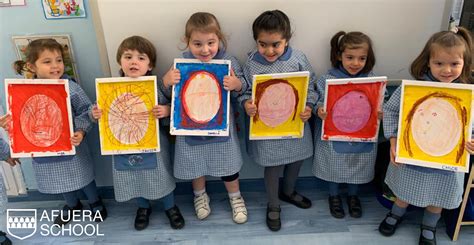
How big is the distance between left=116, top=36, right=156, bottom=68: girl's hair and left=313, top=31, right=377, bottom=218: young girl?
842 millimetres

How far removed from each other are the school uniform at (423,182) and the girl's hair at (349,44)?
212mm

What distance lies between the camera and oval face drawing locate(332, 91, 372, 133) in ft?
5.93

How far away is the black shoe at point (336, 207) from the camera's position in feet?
6.88

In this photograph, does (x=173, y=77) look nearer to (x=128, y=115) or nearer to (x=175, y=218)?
(x=128, y=115)

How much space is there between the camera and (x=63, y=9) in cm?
183

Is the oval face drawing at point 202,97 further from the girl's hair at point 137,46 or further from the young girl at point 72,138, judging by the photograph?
the young girl at point 72,138

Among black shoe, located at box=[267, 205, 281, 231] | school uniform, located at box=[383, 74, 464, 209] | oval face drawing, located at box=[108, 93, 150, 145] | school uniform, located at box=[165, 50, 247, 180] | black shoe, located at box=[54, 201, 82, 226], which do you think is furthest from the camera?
black shoe, located at box=[54, 201, 82, 226]

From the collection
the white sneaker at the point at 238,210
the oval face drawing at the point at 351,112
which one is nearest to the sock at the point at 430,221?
the oval face drawing at the point at 351,112

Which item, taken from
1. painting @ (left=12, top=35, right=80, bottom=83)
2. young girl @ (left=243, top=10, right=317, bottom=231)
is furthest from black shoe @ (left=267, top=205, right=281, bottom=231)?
painting @ (left=12, top=35, right=80, bottom=83)

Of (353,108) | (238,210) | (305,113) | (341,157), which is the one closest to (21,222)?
(238,210)

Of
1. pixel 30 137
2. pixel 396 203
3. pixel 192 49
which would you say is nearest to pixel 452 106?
pixel 396 203

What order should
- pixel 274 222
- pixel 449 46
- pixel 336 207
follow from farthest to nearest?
pixel 336 207
pixel 274 222
pixel 449 46

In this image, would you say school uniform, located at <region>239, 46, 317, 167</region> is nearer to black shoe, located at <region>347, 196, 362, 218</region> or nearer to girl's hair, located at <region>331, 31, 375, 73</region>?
girl's hair, located at <region>331, 31, 375, 73</region>

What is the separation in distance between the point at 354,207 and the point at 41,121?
1655 mm
